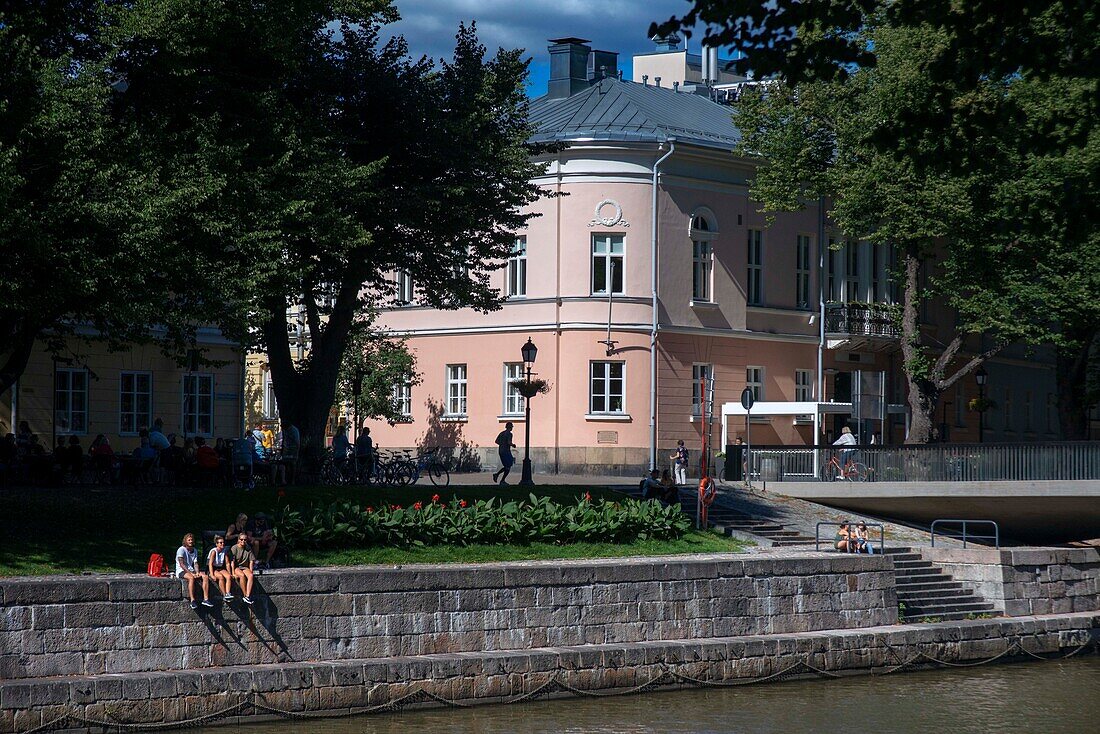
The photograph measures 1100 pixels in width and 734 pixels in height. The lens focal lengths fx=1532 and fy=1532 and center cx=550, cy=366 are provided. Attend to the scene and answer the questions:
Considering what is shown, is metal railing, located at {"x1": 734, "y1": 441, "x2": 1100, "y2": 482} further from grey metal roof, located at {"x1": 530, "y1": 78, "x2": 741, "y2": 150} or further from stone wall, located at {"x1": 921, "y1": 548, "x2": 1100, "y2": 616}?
grey metal roof, located at {"x1": 530, "y1": 78, "x2": 741, "y2": 150}

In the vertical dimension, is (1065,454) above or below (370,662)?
above

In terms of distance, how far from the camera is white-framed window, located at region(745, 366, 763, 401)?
45375mm

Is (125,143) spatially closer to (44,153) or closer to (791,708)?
(44,153)

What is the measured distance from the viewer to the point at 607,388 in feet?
139

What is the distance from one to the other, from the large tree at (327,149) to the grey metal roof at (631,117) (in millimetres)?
11396

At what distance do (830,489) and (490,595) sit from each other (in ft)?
52.7

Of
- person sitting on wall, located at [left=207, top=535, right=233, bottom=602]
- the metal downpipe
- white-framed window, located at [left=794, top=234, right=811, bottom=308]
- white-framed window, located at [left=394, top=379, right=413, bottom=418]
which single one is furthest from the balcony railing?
person sitting on wall, located at [left=207, top=535, right=233, bottom=602]

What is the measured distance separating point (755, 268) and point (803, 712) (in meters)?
26.3

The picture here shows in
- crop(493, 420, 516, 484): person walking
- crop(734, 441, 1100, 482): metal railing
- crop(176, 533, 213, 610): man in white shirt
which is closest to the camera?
crop(176, 533, 213, 610): man in white shirt

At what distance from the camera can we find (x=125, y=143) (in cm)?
2119

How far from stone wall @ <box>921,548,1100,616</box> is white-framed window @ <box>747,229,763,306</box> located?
1761 centimetres

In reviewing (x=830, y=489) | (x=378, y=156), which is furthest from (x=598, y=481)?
(x=378, y=156)

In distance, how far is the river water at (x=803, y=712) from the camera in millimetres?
18828

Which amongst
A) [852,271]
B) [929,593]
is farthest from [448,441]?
[929,593]
